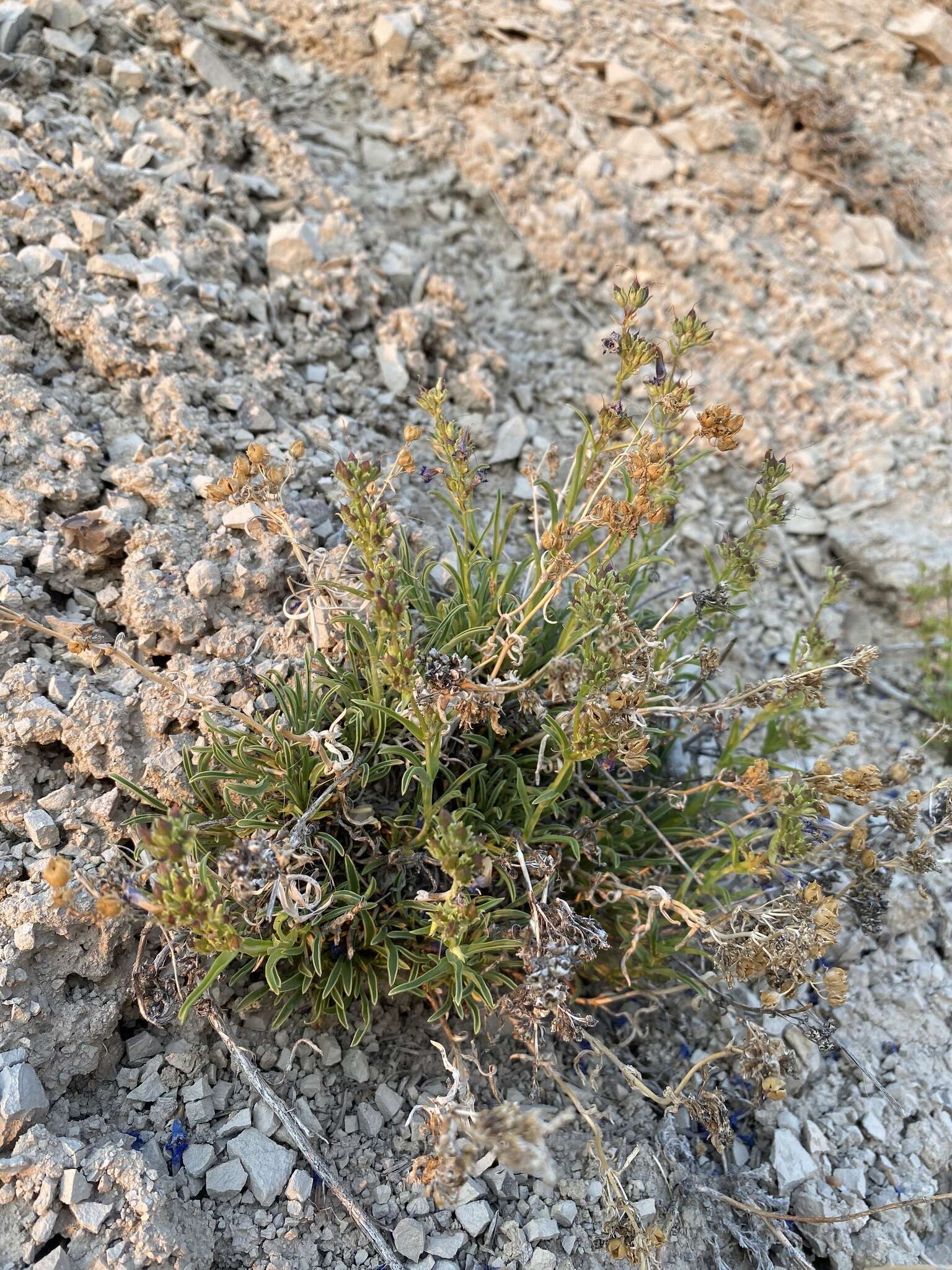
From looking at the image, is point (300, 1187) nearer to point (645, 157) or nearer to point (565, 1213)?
point (565, 1213)

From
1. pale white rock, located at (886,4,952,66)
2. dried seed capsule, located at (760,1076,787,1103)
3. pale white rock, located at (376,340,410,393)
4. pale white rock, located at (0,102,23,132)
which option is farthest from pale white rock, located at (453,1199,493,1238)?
pale white rock, located at (886,4,952,66)

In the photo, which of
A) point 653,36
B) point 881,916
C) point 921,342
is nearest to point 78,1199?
point 881,916

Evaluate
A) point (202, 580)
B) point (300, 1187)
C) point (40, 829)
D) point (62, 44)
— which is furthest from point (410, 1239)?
point (62, 44)

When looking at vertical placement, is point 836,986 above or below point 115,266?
below

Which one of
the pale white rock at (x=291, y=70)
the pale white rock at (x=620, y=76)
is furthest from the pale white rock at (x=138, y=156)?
the pale white rock at (x=620, y=76)

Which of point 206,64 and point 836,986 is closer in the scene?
point 836,986

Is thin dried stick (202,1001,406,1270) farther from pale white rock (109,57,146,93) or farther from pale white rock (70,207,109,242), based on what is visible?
pale white rock (109,57,146,93)
